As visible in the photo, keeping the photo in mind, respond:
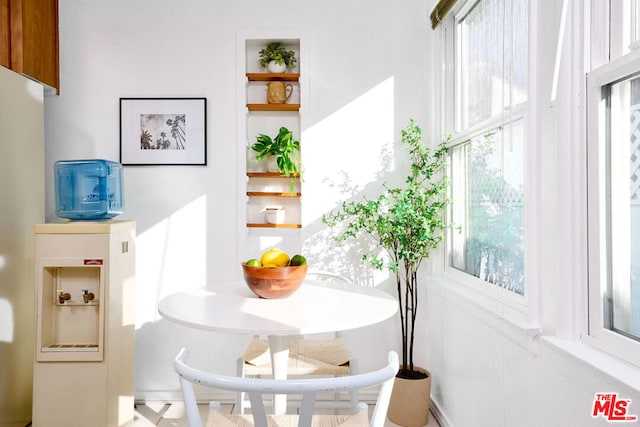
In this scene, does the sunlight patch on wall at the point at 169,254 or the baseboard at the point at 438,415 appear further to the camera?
the sunlight patch on wall at the point at 169,254

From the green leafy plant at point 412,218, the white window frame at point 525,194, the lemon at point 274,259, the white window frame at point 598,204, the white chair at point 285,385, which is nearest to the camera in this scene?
the white chair at point 285,385

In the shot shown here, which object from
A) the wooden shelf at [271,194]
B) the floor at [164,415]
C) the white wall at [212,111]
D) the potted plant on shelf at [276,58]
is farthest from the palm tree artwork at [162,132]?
the floor at [164,415]

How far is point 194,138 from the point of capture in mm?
2918

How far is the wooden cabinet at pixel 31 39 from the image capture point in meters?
2.47

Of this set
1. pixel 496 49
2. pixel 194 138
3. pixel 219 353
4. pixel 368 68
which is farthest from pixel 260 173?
pixel 496 49

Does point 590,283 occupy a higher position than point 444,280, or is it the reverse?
point 590,283

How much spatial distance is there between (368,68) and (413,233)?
1099 mm

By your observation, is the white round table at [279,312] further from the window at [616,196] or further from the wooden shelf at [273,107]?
the wooden shelf at [273,107]

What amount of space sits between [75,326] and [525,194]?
2240mm

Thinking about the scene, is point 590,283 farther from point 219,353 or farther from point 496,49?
point 219,353

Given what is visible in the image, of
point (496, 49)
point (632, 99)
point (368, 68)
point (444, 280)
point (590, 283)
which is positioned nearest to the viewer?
point (632, 99)

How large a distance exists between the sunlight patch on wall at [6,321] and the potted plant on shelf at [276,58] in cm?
194

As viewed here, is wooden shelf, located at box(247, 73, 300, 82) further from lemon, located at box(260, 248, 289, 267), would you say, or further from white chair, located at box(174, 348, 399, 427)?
white chair, located at box(174, 348, 399, 427)

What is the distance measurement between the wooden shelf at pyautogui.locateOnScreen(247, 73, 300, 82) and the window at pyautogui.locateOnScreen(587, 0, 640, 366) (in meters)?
1.90
